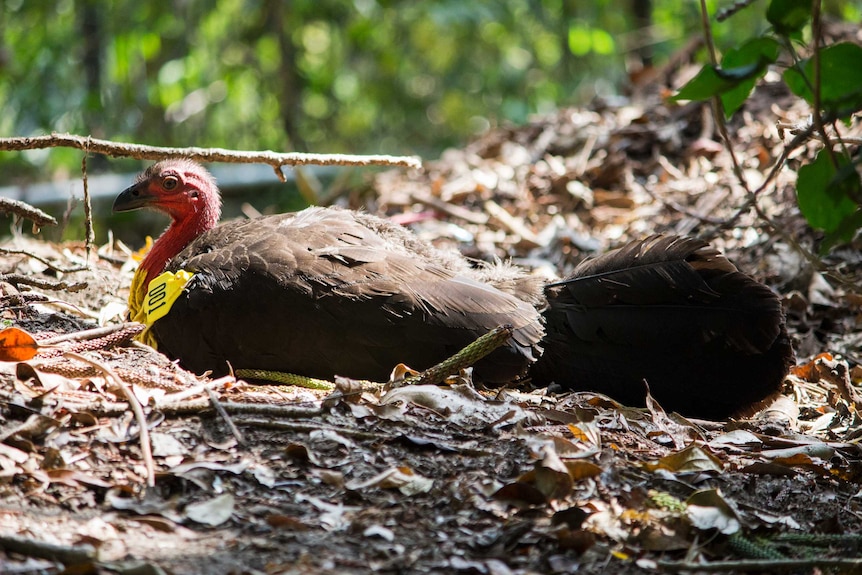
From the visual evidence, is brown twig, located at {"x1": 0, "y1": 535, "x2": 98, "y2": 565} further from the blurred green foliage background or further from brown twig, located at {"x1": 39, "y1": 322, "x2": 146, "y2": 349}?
the blurred green foliage background

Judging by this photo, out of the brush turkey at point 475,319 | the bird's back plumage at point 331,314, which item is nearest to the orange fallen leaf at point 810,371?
the brush turkey at point 475,319

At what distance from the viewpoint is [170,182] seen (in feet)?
13.6

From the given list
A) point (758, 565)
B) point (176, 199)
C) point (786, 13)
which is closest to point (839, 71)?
point (786, 13)

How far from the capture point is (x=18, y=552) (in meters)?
1.83

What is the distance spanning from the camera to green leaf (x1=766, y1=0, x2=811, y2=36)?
2.19 m

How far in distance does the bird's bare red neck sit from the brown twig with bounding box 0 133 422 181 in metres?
0.61

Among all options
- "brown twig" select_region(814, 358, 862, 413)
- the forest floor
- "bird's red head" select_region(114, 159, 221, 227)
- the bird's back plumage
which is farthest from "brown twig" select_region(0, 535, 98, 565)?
"brown twig" select_region(814, 358, 862, 413)

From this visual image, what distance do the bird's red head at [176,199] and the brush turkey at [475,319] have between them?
23.8 inches

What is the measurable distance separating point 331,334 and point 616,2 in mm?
8713

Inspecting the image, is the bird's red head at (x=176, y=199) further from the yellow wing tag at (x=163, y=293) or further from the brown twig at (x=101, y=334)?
the brown twig at (x=101, y=334)

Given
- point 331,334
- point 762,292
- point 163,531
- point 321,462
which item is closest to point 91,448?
point 163,531

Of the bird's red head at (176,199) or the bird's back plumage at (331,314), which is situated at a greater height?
the bird's red head at (176,199)

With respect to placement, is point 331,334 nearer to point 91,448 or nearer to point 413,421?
point 413,421

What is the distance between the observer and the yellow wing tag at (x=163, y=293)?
3461 millimetres
